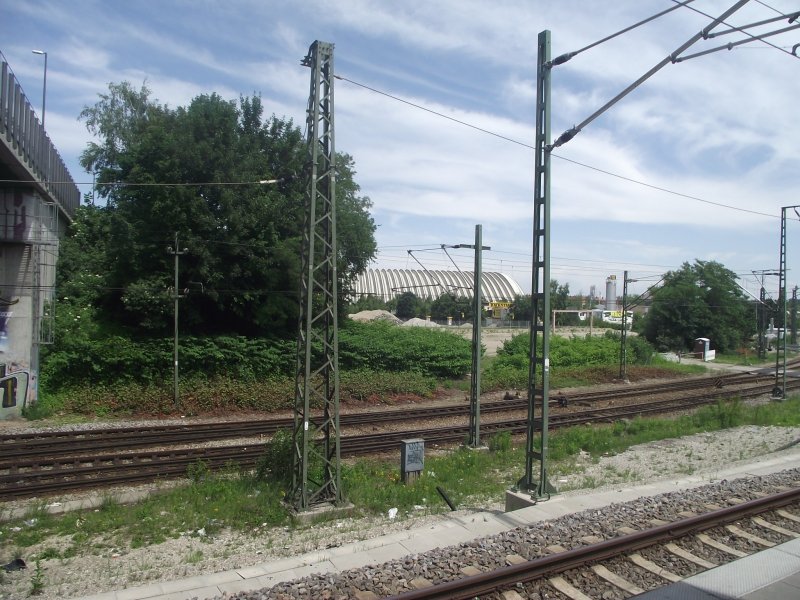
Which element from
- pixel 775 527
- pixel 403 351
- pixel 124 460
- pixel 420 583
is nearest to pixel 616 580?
pixel 420 583

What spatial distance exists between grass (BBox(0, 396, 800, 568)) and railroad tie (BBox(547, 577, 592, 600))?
518 cm

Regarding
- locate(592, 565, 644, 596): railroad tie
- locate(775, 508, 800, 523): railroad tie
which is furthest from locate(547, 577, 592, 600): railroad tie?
locate(775, 508, 800, 523): railroad tie

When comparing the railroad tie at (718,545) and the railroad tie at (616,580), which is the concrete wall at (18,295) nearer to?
the railroad tie at (616,580)

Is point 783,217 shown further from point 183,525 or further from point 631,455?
point 183,525

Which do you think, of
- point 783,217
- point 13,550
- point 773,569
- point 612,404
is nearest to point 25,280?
point 13,550

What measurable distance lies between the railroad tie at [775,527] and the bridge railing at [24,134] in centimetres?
1613

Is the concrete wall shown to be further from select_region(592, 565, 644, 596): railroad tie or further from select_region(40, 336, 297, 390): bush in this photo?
select_region(592, 565, 644, 596): railroad tie

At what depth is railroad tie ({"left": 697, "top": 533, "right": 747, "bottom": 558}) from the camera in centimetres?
805

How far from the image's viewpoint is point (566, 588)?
6941mm

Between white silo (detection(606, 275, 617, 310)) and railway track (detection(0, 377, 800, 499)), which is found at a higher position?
white silo (detection(606, 275, 617, 310))

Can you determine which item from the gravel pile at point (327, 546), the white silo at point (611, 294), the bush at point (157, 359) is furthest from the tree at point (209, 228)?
the white silo at point (611, 294)

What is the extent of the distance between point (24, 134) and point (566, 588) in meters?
21.3

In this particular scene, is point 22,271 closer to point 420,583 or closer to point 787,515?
point 420,583

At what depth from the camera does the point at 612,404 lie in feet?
97.3
